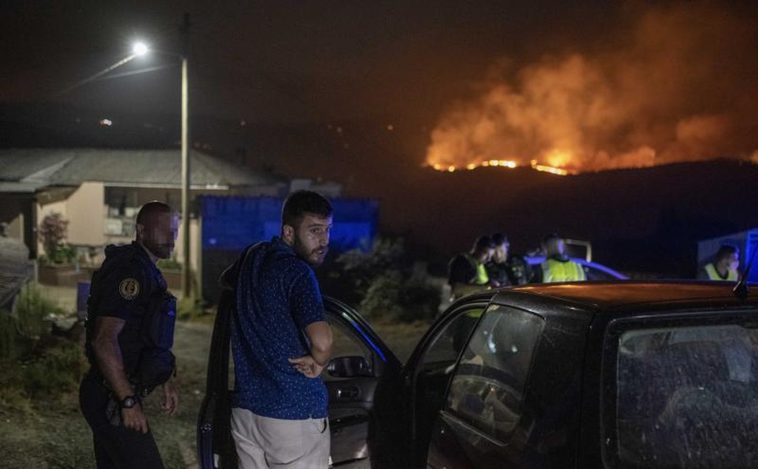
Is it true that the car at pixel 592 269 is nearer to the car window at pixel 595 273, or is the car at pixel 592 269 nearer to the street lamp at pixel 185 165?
the car window at pixel 595 273

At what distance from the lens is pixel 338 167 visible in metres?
43.3

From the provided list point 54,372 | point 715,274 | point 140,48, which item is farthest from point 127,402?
point 140,48

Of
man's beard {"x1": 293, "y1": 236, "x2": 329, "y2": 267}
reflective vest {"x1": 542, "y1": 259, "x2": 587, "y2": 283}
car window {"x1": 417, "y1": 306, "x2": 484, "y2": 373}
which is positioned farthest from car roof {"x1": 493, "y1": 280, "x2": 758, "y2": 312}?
reflective vest {"x1": 542, "y1": 259, "x2": 587, "y2": 283}

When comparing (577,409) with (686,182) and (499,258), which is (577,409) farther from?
(686,182)

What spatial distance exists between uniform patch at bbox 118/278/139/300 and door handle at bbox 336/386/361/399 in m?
1.03

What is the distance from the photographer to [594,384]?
2049 mm

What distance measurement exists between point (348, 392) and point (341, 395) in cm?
4

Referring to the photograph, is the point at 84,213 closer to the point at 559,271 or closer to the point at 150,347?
the point at 559,271

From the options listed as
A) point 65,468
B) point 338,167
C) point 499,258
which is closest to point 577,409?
point 65,468

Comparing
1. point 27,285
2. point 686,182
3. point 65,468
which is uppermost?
point 686,182

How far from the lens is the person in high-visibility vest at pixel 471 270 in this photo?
7177 millimetres

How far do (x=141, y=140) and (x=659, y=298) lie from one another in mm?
28095

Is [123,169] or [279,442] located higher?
[123,169]

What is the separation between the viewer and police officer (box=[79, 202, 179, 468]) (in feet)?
9.56
